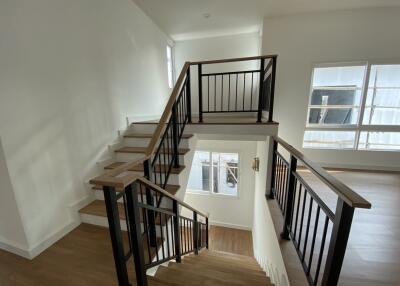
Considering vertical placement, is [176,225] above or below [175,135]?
below

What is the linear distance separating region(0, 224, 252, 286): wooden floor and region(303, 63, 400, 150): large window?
A: 13.4 ft

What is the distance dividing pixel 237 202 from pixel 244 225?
27.9 inches

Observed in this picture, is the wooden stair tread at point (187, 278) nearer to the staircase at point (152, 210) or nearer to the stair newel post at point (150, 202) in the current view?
the staircase at point (152, 210)

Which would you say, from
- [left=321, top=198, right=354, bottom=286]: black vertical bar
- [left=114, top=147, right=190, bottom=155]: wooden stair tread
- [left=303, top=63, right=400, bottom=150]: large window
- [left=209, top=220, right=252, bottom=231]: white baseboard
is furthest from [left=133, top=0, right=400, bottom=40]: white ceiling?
[left=209, top=220, right=252, bottom=231]: white baseboard

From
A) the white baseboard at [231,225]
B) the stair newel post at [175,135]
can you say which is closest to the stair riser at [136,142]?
the stair newel post at [175,135]

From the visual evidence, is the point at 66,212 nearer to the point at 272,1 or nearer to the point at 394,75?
Result: the point at 272,1

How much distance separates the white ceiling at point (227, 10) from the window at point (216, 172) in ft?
11.2

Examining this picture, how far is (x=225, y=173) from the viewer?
5.70 m

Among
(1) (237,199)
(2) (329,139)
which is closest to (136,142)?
(1) (237,199)

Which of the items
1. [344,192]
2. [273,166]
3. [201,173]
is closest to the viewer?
[344,192]

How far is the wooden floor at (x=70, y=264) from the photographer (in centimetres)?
153

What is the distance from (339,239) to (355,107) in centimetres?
380

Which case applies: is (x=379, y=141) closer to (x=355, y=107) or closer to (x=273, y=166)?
(x=355, y=107)

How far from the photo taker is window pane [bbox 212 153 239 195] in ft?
18.4
